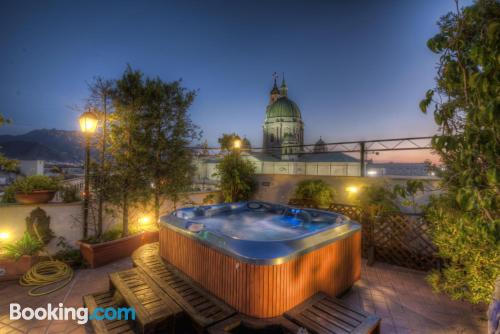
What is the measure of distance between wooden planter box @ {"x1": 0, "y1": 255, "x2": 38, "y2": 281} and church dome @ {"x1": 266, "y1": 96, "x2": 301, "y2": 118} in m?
32.0

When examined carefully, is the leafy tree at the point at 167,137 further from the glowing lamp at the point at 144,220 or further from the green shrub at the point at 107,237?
the green shrub at the point at 107,237

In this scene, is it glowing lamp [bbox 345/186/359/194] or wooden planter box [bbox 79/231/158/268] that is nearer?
wooden planter box [bbox 79/231/158/268]

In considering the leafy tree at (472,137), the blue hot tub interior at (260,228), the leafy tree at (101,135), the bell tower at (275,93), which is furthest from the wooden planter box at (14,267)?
the bell tower at (275,93)

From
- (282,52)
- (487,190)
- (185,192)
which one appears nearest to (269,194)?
(185,192)

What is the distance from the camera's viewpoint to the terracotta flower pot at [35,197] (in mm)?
3791

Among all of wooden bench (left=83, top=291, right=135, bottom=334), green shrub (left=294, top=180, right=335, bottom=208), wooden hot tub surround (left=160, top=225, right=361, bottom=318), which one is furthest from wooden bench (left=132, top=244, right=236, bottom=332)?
green shrub (left=294, top=180, right=335, bottom=208)

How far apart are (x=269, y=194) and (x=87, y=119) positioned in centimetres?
479

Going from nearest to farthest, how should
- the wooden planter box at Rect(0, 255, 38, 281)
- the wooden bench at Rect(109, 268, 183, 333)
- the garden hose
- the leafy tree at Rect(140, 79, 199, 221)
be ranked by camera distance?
the wooden bench at Rect(109, 268, 183, 333) < the garden hose < the wooden planter box at Rect(0, 255, 38, 281) < the leafy tree at Rect(140, 79, 199, 221)

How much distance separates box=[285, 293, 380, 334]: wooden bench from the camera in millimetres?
1854

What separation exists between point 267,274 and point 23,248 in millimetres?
3844

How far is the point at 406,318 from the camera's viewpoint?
8.17 ft

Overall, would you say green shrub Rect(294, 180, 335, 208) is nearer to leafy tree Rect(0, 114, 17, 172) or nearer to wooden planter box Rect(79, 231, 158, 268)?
wooden planter box Rect(79, 231, 158, 268)

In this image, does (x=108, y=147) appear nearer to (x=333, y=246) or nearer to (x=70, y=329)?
(x=70, y=329)

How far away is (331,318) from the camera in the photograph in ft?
6.59
